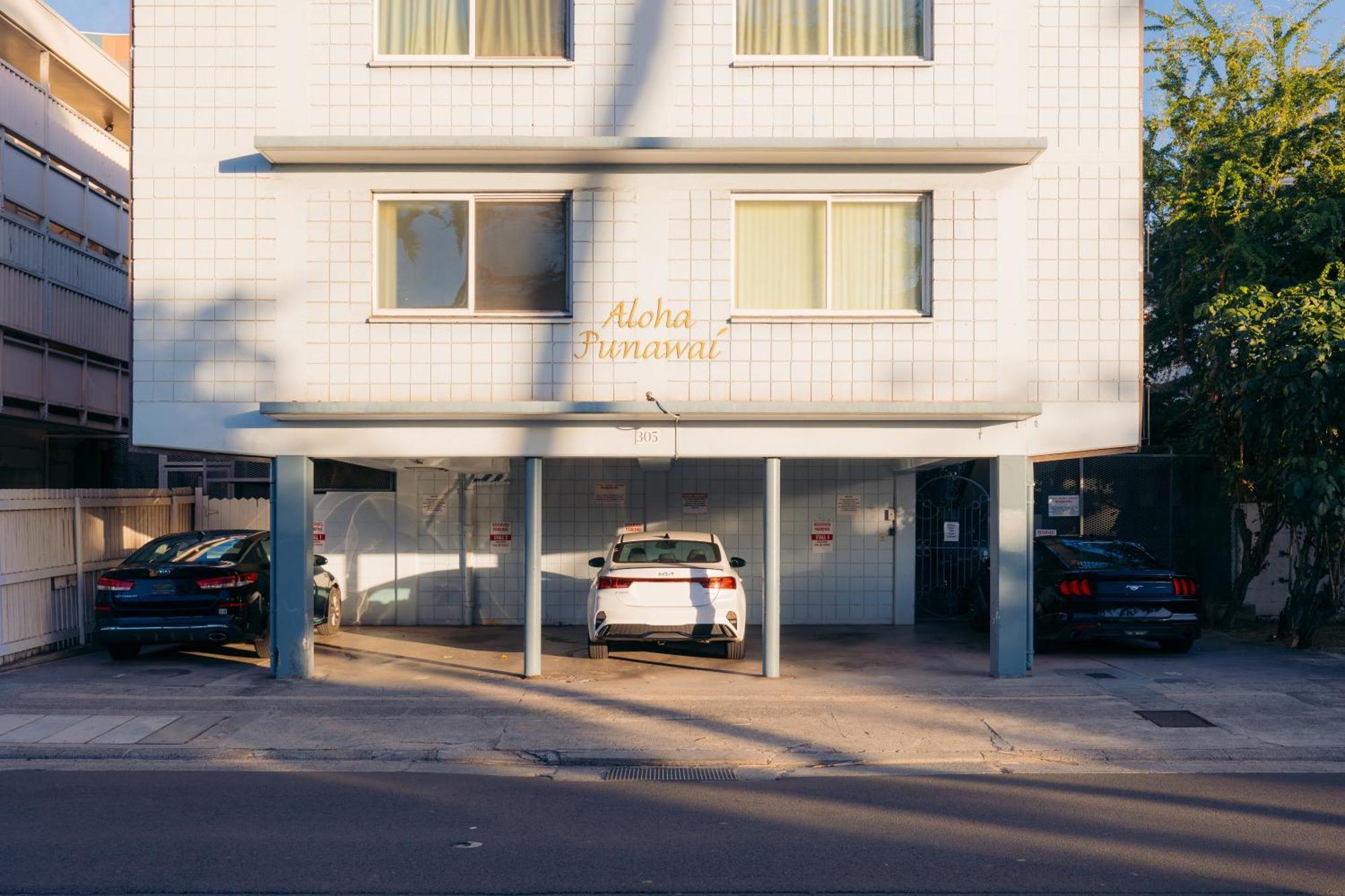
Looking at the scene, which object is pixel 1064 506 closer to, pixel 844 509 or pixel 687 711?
pixel 844 509

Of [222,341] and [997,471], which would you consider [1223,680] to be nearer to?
[997,471]

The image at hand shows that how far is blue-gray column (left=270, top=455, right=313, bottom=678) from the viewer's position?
12.6 metres

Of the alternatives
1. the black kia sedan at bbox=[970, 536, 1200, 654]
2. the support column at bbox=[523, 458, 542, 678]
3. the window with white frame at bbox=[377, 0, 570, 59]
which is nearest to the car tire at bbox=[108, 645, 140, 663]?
the support column at bbox=[523, 458, 542, 678]

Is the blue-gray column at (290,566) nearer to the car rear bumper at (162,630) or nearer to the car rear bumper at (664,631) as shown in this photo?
the car rear bumper at (162,630)

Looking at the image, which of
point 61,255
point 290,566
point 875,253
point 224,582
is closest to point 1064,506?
point 875,253

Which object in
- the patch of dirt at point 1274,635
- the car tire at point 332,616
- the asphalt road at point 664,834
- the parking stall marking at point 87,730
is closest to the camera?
the asphalt road at point 664,834

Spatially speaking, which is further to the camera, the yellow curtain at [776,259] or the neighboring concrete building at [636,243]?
the yellow curtain at [776,259]

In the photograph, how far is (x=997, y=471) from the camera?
1269 cm

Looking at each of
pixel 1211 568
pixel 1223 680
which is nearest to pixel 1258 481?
pixel 1211 568

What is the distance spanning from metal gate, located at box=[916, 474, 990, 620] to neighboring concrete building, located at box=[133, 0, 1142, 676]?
5110mm

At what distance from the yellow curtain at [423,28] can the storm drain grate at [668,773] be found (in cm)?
778

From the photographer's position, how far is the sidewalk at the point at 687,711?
31.3 ft

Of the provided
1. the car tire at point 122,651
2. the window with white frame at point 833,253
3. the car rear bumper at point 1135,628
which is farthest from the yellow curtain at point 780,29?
the car tire at point 122,651

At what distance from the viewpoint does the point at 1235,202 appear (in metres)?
17.3
